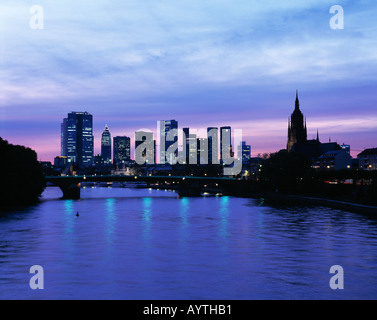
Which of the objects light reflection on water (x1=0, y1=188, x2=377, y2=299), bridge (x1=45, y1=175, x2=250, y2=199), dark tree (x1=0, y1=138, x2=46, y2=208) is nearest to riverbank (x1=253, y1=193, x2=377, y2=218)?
light reflection on water (x1=0, y1=188, x2=377, y2=299)

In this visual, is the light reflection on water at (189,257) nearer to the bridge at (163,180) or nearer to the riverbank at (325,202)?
the riverbank at (325,202)

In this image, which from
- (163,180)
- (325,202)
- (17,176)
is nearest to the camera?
(17,176)

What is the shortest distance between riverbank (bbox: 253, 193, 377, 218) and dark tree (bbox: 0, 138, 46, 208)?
55190mm

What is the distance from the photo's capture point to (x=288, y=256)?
4422 centimetres

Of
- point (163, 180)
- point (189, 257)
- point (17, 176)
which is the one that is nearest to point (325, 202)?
point (17, 176)

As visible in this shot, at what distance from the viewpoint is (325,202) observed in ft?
340

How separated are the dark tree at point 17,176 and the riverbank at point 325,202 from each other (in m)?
55.2

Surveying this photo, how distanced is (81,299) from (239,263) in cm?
1521

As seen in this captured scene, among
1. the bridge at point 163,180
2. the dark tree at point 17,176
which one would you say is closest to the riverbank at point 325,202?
the bridge at point 163,180

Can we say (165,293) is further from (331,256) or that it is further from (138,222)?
(138,222)

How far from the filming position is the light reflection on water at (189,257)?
31.5m

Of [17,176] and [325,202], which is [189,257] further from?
[17,176]

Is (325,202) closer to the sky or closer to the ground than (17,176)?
closer to the ground

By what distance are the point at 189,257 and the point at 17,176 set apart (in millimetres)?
65268
